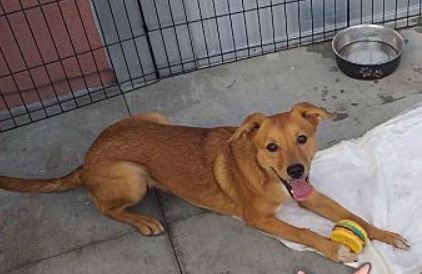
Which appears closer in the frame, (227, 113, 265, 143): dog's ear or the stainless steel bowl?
(227, 113, 265, 143): dog's ear

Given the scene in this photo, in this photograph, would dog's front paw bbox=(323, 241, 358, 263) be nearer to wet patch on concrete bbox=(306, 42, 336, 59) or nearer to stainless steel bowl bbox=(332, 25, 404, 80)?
stainless steel bowl bbox=(332, 25, 404, 80)

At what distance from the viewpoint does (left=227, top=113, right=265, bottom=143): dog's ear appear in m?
3.89

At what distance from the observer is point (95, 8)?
543cm

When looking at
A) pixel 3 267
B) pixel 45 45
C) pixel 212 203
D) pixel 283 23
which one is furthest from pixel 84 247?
pixel 283 23

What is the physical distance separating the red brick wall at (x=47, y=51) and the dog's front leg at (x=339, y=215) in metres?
2.28

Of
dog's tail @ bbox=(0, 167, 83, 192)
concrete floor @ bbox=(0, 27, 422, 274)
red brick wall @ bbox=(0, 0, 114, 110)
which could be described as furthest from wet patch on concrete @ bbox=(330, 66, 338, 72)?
dog's tail @ bbox=(0, 167, 83, 192)

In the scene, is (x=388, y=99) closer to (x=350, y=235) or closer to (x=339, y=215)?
(x=339, y=215)

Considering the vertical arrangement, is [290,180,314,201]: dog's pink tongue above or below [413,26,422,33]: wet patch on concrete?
above

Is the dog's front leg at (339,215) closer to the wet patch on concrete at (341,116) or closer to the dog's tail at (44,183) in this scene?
the wet patch on concrete at (341,116)

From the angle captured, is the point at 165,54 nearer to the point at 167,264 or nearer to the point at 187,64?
the point at 187,64

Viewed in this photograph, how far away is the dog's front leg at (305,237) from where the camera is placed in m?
3.96

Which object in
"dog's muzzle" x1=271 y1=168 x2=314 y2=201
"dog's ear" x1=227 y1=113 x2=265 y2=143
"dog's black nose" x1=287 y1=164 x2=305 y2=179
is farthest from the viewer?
"dog's muzzle" x1=271 y1=168 x2=314 y2=201

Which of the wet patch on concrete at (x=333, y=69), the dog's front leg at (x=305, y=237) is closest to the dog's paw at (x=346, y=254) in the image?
the dog's front leg at (x=305, y=237)

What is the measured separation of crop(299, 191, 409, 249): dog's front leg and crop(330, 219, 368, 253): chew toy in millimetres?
65
